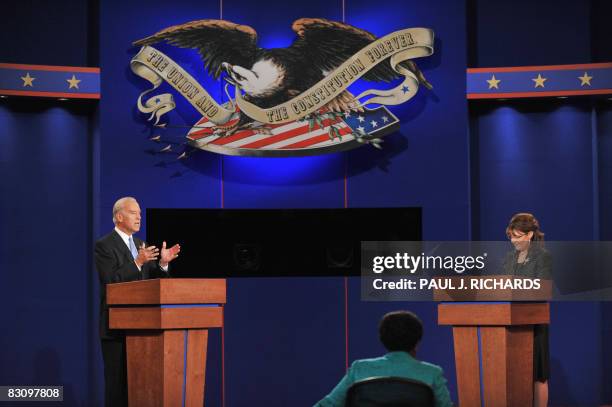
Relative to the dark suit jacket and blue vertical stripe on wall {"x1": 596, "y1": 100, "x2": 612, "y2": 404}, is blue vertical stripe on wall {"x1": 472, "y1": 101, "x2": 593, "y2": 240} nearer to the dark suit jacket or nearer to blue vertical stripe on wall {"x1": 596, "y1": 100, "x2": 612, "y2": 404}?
blue vertical stripe on wall {"x1": 596, "y1": 100, "x2": 612, "y2": 404}

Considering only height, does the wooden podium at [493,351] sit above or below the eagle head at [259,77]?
below

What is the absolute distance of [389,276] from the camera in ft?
25.3

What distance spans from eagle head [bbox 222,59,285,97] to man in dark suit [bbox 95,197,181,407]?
2.28 meters

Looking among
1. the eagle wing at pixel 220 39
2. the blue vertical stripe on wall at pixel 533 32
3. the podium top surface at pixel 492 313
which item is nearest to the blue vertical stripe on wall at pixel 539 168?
the blue vertical stripe on wall at pixel 533 32

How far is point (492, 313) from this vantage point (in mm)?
5379

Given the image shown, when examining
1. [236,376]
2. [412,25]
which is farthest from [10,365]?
[412,25]

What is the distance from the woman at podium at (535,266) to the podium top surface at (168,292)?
2.15 meters

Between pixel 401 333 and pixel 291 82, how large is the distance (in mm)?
4784

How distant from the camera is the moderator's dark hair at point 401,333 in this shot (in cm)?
318

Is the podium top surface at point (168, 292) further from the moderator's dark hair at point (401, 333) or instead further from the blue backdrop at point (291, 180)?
the blue backdrop at point (291, 180)

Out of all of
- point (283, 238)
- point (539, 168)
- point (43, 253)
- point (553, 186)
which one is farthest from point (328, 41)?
point (43, 253)

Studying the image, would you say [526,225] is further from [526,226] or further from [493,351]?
[493,351]

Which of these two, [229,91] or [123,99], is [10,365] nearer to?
[123,99]

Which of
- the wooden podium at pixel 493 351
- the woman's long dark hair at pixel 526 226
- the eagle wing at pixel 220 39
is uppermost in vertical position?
the eagle wing at pixel 220 39
